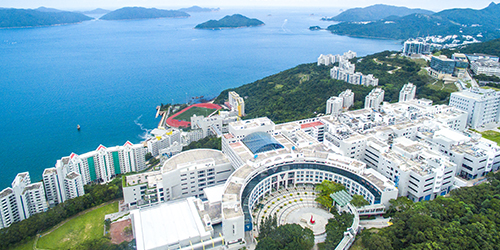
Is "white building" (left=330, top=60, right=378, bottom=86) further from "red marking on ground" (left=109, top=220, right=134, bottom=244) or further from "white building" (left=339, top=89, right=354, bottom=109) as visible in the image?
"red marking on ground" (left=109, top=220, right=134, bottom=244)

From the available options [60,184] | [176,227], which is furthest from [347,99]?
[60,184]

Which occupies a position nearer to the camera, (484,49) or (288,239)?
(288,239)

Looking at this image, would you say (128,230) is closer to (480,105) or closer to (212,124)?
(212,124)

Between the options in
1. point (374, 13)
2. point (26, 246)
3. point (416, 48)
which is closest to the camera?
point (26, 246)

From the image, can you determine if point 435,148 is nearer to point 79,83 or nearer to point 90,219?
point 90,219

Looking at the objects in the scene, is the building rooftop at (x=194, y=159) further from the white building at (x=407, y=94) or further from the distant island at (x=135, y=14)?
the distant island at (x=135, y=14)

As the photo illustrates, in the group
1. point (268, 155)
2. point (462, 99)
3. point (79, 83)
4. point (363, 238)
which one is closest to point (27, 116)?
point (79, 83)

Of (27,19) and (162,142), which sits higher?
(27,19)
